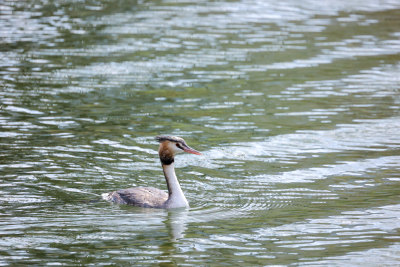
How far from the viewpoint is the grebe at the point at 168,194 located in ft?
39.7

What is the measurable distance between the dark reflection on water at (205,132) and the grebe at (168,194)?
0.61 ft

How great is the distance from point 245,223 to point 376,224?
183 cm

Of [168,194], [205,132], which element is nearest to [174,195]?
[168,194]

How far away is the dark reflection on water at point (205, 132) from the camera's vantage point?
10.7 meters

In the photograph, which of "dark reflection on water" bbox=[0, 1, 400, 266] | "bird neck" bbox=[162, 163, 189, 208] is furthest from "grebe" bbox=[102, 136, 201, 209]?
"dark reflection on water" bbox=[0, 1, 400, 266]

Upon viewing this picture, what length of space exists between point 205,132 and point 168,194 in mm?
4487

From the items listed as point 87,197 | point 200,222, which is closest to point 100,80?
point 87,197

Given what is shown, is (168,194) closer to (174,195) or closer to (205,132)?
(174,195)

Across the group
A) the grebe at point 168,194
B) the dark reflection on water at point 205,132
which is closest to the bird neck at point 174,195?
the grebe at point 168,194

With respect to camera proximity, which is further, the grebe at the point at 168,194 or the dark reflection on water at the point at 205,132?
the grebe at the point at 168,194

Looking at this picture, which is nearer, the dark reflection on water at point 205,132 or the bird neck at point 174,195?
the dark reflection on water at point 205,132

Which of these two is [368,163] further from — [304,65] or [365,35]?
[365,35]

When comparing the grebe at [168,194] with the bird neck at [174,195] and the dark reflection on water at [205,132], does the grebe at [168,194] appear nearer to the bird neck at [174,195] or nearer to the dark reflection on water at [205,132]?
the bird neck at [174,195]

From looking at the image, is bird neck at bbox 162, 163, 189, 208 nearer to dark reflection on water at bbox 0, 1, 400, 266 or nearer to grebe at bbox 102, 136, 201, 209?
grebe at bbox 102, 136, 201, 209
